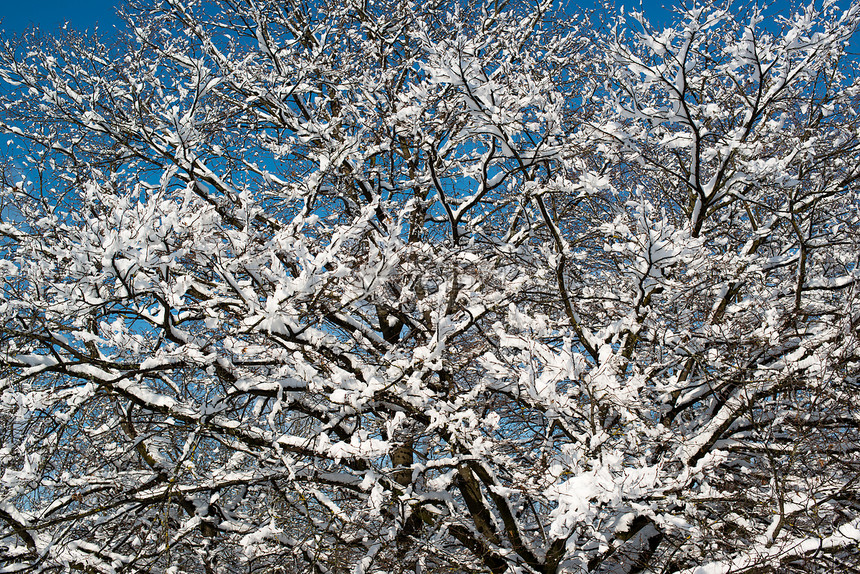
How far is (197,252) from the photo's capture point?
344 cm

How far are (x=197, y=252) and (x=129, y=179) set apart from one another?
314 cm

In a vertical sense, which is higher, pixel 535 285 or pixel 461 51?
pixel 461 51

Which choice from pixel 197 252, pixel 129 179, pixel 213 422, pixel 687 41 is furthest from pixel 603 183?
pixel 129 179

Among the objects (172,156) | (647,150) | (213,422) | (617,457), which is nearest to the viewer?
(617,457)

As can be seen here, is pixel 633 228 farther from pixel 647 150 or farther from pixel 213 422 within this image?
pixel 213 422

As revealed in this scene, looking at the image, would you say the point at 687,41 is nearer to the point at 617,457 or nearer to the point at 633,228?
the point at 633,228

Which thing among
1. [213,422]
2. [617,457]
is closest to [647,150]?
[617,457]

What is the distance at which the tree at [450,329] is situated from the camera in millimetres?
3207

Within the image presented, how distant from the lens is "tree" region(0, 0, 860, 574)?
10.5 ft

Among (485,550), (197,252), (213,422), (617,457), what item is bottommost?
(485,550)

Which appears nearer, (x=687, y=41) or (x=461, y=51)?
(x=461, y=51)

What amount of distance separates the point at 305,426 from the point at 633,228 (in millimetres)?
3918

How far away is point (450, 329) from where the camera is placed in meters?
3.40

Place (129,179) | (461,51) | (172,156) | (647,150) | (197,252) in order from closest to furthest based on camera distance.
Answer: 1. (461,51)
2. (197,252)
3. (647,150)
4. (172,156)
5. (129,179)
